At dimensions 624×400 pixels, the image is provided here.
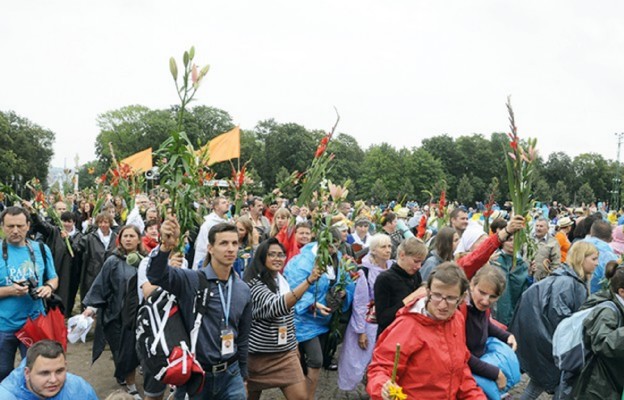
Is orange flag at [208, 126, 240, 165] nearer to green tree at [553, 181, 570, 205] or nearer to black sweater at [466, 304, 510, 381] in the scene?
black sweater at [466, 304, 510, 381]

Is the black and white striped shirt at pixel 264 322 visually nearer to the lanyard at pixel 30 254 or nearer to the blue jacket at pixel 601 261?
the lanyard at pixel 30 254

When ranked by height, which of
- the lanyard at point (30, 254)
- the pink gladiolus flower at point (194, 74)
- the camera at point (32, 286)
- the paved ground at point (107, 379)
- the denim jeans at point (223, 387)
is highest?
the pink gladiolus flower at point (194, 74)

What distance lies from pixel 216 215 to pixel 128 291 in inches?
70.1

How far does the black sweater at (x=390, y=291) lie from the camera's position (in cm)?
434

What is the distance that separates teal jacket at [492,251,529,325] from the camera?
6.14 meters

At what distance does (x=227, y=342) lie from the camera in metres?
3.49

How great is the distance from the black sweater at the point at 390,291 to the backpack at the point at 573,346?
121 centimetres

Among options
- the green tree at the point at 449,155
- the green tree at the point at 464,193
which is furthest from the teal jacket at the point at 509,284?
the green tree at the point at 449,155

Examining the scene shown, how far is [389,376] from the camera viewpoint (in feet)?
8.94

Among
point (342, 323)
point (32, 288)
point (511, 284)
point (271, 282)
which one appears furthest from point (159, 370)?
point (511, 284)

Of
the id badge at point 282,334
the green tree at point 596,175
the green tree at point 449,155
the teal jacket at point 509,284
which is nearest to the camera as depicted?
the id badge at point 282,334

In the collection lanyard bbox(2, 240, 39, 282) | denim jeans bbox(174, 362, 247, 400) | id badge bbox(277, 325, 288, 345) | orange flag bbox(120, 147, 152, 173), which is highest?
orange flag bbox(120, 147, 152, 173)

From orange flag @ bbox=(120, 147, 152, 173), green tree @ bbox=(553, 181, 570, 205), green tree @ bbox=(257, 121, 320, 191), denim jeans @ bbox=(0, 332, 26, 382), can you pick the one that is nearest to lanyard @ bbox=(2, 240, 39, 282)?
denim jeans @ bbox=(0, 332, 26, 382)

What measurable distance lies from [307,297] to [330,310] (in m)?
0.27
